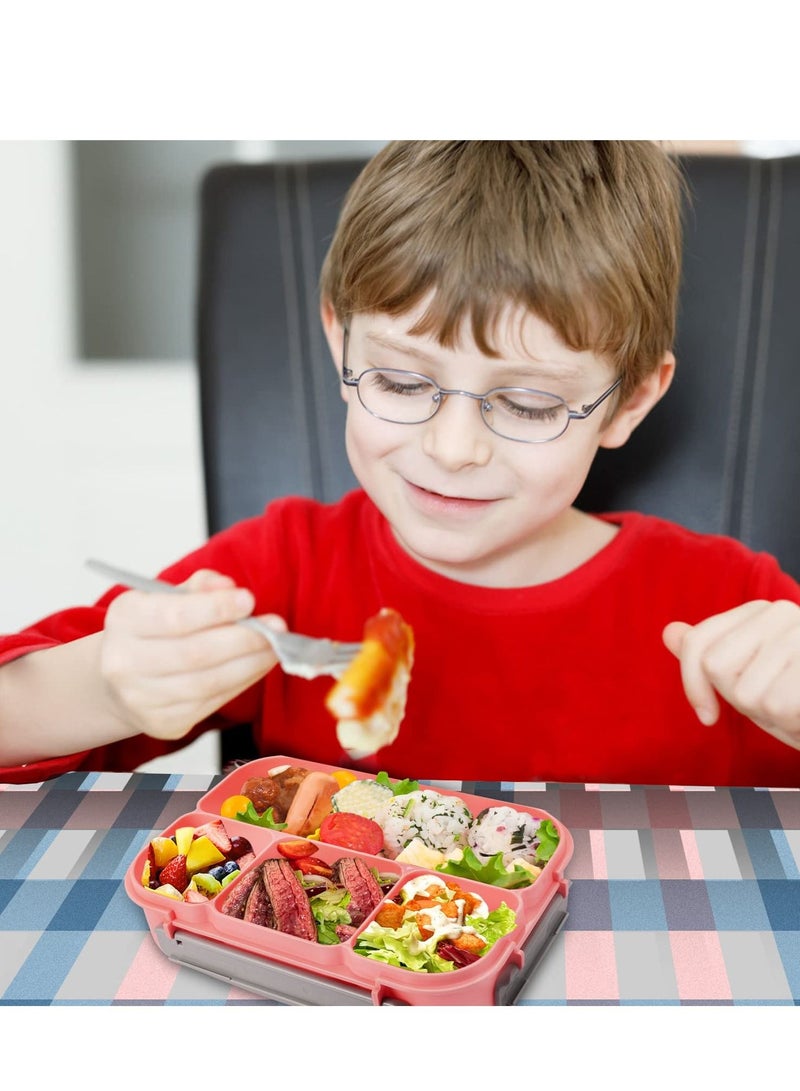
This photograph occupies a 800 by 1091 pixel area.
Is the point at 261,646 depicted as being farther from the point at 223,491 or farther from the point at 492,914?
the point at 223,491

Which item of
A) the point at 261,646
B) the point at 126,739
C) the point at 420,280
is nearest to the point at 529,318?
the point at 420,280

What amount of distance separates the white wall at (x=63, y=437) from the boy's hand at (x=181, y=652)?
415 mm

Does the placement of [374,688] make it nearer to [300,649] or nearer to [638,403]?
[300,649]

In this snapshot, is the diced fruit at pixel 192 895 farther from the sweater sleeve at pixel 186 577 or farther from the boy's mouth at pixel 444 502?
the boy's mouth at pixel 444 502

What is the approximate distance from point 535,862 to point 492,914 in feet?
0.26

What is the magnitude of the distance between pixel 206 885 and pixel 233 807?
4.1 inches

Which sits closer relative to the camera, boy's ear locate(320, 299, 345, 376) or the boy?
the boy

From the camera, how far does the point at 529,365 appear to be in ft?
2.94

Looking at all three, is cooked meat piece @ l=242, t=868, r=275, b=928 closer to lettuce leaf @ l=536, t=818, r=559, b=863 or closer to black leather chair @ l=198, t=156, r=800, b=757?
lettuce leaf @ l=536, t=818, r=559, b=863

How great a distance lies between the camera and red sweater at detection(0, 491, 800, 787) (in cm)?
114

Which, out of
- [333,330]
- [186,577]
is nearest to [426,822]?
[186,577]

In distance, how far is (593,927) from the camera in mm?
813

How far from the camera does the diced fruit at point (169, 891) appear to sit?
80cm

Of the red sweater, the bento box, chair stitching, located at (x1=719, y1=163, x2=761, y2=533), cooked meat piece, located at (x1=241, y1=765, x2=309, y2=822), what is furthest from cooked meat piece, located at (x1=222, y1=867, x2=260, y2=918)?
chair stitching, located at (x1=719, y1=163, x2=761, y2=533)
